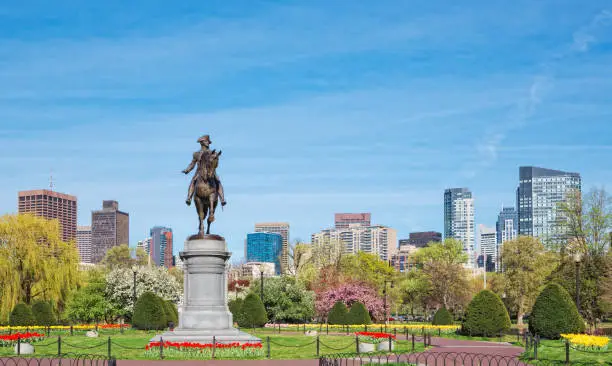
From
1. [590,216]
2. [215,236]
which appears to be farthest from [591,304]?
[215,236]

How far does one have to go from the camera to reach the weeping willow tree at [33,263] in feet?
195

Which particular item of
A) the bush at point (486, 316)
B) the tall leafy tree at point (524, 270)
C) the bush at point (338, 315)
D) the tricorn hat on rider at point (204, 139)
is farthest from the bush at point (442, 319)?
the tricorn hat on rider at point (204, 139)

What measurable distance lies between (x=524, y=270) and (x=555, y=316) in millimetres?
42923

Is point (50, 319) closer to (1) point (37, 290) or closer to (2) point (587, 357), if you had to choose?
(1) point (37, 290)

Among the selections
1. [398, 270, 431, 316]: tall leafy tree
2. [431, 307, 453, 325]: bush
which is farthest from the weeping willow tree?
[398, 270, 431, 316]: tall leafy tree

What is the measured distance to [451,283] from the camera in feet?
290

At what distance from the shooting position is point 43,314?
177ft

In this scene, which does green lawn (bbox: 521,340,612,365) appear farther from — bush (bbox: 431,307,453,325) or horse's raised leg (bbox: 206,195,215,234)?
bush (bbox: 431,307,453,325)

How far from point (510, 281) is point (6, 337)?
56.8 metres

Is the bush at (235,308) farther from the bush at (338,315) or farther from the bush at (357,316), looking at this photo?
the bush at (357,316)

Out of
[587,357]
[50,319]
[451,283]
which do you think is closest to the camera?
[587,357]

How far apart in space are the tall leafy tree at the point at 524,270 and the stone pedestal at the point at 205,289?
51522 millimetres

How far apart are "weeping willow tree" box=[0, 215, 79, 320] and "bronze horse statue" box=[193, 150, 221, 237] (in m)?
29.8

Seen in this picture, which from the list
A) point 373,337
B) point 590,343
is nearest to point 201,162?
point 373,337
